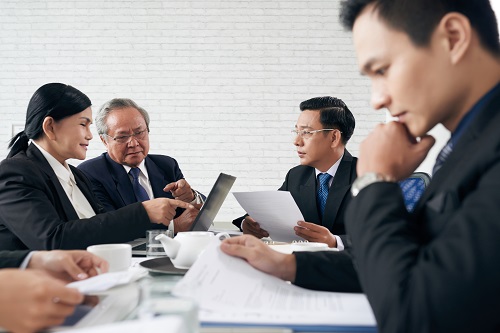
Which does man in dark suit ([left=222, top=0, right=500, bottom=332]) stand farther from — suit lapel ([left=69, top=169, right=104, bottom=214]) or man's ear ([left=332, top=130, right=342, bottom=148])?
man's ear ([left=332, top=130, right=342, bottom=148])

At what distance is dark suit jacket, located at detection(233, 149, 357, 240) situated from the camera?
2477 millimetres

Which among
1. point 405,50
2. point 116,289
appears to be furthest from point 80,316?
point 405,50

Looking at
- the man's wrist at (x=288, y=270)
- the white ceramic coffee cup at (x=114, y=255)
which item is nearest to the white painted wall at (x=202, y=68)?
the white ceramic coffee cup at (x=114, y=255)

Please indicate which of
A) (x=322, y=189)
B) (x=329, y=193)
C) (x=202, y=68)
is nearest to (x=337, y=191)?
(x=329, y=193)

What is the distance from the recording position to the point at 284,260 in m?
1.01

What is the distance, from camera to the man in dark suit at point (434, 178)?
0.62m

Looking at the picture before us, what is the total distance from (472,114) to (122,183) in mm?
2275

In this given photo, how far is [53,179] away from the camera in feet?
6.32

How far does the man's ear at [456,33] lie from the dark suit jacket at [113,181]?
2.21 metres

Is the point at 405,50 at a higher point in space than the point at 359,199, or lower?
higher

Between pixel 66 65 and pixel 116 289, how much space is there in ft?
14.9

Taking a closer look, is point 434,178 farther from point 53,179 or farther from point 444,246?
point 53,179

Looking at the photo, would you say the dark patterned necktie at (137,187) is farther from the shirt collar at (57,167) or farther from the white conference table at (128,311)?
the white conference table at (128,311)

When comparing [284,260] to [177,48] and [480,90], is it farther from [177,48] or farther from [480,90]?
[177,48]
